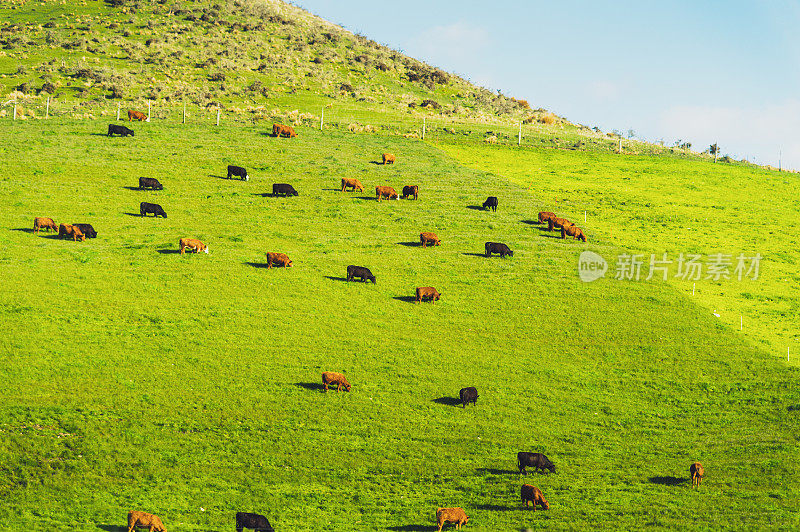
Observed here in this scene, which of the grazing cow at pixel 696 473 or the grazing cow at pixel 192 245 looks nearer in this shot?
the grazing cow at pixel 696 473

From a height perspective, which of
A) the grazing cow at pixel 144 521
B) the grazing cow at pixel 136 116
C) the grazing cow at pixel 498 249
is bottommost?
the grazing cow at pixel 144 521

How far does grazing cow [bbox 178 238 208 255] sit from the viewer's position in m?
47.6

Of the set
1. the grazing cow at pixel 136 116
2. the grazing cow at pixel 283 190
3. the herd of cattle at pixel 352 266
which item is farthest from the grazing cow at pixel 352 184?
the grazing cow at pixel 136 116

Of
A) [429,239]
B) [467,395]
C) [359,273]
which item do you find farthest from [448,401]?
[429,239]

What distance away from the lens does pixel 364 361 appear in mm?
36531

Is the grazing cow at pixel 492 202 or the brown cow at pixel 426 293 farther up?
the grazing cow at pixel 492 202

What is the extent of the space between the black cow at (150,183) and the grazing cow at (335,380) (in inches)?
1304

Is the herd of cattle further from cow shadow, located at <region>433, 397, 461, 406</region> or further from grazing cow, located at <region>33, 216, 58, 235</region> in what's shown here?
cow shadow, located at <region>433, 397, 461, 406</region>

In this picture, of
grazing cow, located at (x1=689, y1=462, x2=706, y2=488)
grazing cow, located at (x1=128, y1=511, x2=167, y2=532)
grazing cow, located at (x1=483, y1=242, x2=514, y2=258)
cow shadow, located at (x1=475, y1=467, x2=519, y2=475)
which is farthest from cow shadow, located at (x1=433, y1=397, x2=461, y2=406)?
grazing cow, located at (x1=483, y1=242, x2=514, y2=258)

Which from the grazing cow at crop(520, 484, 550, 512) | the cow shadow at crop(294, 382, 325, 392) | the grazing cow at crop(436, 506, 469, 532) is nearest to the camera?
the grazing cow at crop(436, 506, 469, 532)

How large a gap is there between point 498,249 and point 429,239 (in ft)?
16.3

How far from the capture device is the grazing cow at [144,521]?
22297mm

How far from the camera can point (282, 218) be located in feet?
184

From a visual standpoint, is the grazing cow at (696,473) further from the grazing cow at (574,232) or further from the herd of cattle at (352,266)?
the grazing cow at (574,232)
